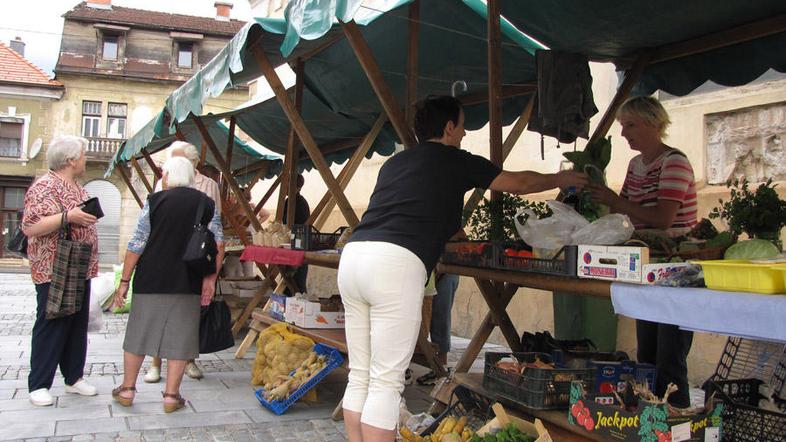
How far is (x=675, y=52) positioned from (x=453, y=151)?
2.54 metres

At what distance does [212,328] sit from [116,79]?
30745 mm

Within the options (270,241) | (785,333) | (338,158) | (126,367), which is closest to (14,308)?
(338,158)

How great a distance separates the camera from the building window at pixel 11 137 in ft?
102

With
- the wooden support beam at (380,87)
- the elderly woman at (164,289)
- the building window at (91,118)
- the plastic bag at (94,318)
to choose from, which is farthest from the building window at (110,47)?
the wooden support beam at (380,87)

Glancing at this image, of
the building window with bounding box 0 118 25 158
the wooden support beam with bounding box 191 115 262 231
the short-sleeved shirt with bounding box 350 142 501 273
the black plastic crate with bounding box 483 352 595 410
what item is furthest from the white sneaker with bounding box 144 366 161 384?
the building window with bounding box 0 118 25 158

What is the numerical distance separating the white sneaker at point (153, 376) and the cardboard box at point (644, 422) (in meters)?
3.67

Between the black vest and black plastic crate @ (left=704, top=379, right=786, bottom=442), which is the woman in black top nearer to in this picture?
black plastic crate @ (left=704, top=379, right=786, bottom=442)

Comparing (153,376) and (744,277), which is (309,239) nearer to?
(153,376)

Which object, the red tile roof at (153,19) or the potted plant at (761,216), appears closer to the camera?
the potted plant at (761,216)

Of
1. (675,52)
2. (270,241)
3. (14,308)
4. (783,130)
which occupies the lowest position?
(14,308)

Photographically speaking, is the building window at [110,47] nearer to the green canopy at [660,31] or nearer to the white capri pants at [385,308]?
the green canopy at [660,31]

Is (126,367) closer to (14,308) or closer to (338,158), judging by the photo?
(338,158)

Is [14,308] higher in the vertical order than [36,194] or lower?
lower

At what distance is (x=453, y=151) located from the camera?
2.84 meters
